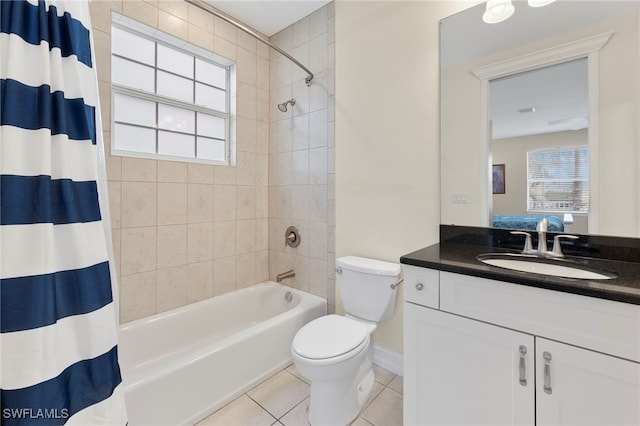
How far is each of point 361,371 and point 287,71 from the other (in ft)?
7.68

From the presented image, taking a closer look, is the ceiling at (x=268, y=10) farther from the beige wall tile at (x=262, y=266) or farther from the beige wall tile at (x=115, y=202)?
the beige wall tile at (x=262, y=266)

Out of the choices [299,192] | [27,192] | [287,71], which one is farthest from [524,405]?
[287,71]

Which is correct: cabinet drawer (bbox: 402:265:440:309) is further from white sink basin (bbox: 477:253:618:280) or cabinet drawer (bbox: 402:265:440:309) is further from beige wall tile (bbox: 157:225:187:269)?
beige wall tile (bbox: 157:225:187:269)

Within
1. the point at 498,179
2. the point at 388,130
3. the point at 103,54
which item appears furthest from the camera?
the point at 388,130

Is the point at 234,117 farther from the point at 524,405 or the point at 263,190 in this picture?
the point at 524,405

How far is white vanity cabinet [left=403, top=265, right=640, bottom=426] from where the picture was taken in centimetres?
79

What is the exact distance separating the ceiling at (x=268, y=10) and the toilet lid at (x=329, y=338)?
2.24 meters

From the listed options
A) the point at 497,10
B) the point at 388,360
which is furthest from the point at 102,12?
the point at 388,360

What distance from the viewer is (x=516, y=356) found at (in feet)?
3.05

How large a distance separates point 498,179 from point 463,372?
3.10 ft

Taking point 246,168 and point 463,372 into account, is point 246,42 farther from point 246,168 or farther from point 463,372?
point 463,372

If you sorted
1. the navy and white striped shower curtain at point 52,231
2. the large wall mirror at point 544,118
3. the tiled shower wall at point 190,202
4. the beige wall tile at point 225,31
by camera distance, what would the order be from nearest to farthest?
1. the navy and white striped shower curtain at point 52,231
2. the large wall mirror at point 544,118
3. the tiled shower wall at point 190,202
4. the beige wall tile at point 225,31

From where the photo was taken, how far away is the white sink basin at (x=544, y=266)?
1022 mm

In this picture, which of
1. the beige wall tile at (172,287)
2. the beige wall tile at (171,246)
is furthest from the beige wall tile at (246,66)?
the beige wall tile at (172,287)
